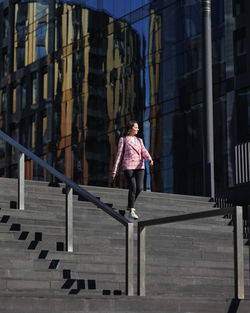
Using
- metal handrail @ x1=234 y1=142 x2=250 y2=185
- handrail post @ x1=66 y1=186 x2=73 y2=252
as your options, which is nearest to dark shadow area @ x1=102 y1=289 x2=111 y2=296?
handrail post @ x1=66 y1=186 x2=73 y2=252

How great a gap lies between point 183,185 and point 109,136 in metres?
7.88

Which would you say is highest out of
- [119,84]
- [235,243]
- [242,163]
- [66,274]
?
[119,84]

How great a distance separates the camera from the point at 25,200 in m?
12.4

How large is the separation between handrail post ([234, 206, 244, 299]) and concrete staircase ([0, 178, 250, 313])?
0.21 feet

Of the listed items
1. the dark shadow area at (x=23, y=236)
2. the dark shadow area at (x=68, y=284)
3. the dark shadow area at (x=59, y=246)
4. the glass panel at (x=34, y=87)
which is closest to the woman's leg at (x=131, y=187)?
the dark shadow area at (x=59, y=246)

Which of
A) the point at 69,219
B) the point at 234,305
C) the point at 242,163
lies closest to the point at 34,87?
the point at 242,163

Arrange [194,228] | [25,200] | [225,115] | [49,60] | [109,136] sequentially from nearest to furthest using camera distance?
[194,228], [25,200], [225,115], [109,136], [49,60]

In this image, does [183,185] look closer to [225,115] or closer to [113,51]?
[225,115]

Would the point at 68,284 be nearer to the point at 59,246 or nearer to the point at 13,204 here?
the point at 59,246

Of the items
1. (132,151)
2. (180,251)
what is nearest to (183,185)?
(132,151)

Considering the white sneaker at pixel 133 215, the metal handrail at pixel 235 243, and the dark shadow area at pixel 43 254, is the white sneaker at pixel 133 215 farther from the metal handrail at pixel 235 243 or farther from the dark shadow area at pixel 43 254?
the metal handrail at pixel 235 243

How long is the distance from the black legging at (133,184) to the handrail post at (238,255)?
4126 millimetres

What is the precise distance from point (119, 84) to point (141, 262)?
107 ft

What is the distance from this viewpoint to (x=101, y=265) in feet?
33.9
